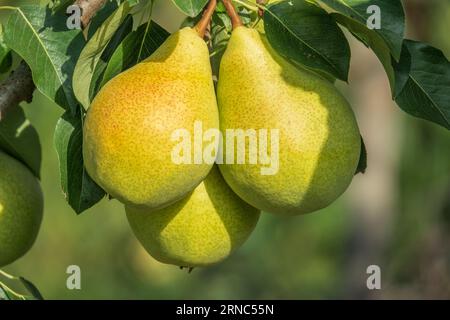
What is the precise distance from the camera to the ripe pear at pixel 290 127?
1102 millimetres

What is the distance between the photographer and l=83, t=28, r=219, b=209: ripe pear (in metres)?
1.07

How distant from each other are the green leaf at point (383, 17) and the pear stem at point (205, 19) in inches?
6.8

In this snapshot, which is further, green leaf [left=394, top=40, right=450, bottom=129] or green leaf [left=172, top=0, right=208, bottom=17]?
green leaf [left=394, top=40, right=450, bottom=129]

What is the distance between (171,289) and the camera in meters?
4.11

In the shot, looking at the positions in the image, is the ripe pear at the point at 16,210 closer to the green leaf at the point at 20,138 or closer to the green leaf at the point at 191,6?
the green leaf at the point at 20,138

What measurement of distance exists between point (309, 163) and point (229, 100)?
0.14 metres

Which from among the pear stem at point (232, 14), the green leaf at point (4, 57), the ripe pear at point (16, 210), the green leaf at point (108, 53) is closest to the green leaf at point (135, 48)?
the green leaf at point (108, 53)

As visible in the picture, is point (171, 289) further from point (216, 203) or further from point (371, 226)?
point (216, 203)

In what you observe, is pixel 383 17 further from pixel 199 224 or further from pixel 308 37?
pixel 199 224

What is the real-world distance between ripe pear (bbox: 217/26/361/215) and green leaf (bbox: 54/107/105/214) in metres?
0.23

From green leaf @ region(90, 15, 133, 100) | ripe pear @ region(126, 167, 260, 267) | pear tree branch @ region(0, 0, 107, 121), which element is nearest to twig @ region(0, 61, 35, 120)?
pear tree branch @ region(0, 0, 107, 121)

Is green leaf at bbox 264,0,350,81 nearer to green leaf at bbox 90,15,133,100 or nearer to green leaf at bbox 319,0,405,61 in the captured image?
green leaf at bbox 319,0,405,61

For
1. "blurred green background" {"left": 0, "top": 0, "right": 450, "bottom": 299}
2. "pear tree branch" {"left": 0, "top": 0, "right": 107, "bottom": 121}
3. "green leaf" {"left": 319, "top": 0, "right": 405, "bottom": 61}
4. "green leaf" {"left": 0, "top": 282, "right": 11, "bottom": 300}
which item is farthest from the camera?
"blurred green background" {"left": 0, "top": 0, "right": 450, "bottom": 299}
